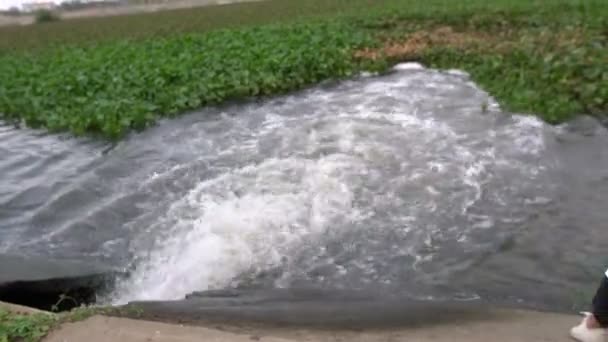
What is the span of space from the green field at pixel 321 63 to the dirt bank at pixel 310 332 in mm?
5615

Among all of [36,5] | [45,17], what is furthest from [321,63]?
[36,5]

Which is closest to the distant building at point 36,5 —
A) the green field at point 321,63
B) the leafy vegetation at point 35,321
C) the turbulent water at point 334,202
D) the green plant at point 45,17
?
the green plant at point 45,17

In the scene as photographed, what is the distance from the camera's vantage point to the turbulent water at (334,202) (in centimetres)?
588

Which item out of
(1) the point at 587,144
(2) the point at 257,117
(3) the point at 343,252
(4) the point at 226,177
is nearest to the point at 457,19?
(2) the point at 257,117

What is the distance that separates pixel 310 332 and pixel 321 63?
1020cm

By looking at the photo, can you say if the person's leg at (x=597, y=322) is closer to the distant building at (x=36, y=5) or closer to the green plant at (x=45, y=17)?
the green plant at (x=45, y=17)

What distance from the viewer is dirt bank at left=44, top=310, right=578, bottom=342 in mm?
4023

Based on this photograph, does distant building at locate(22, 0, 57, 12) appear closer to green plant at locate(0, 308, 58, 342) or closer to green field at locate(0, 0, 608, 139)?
green field at locate(0, 0, 608, 139)

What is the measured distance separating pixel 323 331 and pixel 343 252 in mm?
1864

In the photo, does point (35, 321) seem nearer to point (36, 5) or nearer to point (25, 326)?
point (25, 326)

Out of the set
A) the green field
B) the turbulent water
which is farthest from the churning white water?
the green field

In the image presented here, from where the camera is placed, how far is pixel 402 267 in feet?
19.3

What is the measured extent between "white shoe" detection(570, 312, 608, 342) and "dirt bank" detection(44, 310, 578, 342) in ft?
0.24

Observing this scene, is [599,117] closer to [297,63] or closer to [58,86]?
[297,63]
